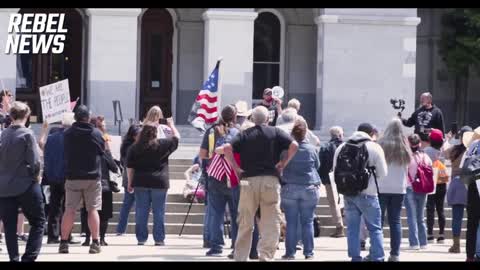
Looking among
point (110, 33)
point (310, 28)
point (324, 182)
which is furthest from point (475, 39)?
point (324, 182)

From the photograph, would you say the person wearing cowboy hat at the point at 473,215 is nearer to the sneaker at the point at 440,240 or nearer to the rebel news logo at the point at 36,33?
the sneaker at the point at 440,240

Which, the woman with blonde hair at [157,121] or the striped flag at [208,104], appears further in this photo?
the striped flag at [208,104]

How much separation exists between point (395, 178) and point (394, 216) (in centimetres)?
49

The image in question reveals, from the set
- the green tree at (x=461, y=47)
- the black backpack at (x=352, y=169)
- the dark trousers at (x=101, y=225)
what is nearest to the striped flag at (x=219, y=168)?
the black backpack at (x=352, y=169)

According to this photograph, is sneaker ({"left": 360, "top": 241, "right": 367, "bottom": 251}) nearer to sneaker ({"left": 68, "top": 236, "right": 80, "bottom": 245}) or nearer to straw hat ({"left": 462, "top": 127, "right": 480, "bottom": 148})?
straw hat ({"left": 462, "top": 127, "right": 480, "bottom": 148})

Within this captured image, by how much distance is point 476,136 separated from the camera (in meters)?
15.8

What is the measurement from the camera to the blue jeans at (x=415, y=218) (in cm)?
1770

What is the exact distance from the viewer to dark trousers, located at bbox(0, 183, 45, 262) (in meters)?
14.4

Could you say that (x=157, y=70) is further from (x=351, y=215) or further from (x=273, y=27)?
(x=351, y=215)

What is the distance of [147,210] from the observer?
1742 cm

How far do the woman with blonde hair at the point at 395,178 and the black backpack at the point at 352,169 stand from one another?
73 cm

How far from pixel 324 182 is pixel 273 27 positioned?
13665 mm

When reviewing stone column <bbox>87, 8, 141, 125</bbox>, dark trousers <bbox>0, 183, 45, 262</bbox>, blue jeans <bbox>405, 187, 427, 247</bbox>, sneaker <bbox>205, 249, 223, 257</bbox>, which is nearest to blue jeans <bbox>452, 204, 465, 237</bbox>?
blue jeans <bbox>405, 187, 427, 247</bbox>

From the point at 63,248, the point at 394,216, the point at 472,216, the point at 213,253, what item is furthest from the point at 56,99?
the point at 472,216
